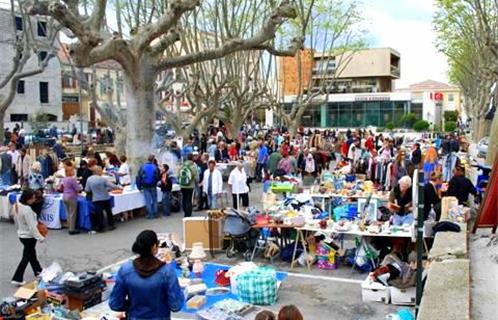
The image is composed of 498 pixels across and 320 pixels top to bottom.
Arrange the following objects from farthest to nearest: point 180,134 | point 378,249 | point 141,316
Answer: point 180,134
point 378,249
point 141,316

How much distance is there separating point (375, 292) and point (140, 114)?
1008 cm

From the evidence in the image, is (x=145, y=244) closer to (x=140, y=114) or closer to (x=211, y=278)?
(x=211, y=278)

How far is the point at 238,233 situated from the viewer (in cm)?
1031

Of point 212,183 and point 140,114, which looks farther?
point 140,114

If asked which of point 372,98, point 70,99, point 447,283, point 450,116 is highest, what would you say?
point 372,98

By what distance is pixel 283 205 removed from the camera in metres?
11.9

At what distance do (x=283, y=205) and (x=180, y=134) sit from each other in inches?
638

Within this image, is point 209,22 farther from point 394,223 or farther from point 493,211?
point 493,211

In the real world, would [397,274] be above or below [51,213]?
below

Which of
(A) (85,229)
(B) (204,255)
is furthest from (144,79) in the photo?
(B) (204,255)

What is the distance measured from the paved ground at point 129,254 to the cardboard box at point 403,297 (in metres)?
0.11

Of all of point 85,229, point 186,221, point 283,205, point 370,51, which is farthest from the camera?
point 370,51

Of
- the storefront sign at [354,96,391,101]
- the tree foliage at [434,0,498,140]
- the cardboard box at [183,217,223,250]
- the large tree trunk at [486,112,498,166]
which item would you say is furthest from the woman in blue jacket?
the storefront sign at [354,96,391,101]

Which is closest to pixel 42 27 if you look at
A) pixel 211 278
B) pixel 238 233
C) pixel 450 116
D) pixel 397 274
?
pixel 238 233
